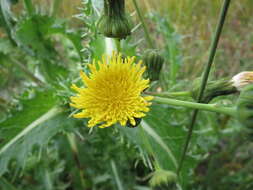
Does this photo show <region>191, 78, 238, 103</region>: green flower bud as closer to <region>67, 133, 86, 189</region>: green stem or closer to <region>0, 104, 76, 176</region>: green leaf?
<region>0, 104, 76, 176</region>: green leaf

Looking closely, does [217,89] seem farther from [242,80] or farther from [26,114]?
[26,114]

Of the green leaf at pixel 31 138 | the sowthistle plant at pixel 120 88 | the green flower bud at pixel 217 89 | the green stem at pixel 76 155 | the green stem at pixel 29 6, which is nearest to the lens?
the sowthistle plant at pixel 120 88

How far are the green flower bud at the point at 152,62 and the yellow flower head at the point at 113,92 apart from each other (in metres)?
0.15

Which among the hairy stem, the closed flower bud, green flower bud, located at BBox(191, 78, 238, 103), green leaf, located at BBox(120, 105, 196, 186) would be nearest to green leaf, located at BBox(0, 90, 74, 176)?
green leaf, located at BBox(120, 105, 196, 186)

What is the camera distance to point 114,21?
1302 millimetres

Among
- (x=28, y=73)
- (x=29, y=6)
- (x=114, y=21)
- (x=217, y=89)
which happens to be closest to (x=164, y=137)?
(x=217, y=89)

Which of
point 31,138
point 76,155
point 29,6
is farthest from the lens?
point 76,155

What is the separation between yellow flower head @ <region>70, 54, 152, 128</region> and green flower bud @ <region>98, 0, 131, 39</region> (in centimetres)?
13

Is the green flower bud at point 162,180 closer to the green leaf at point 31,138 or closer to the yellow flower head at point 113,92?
the yellow flower head at point 113,92

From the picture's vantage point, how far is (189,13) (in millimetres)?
3912

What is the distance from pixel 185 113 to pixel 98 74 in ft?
4.30

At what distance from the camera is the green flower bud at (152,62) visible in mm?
1383

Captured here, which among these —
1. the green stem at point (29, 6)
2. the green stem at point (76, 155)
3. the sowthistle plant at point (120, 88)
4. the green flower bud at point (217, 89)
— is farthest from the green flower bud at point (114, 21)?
the green stem at point (76, 155)

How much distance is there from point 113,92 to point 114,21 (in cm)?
32
